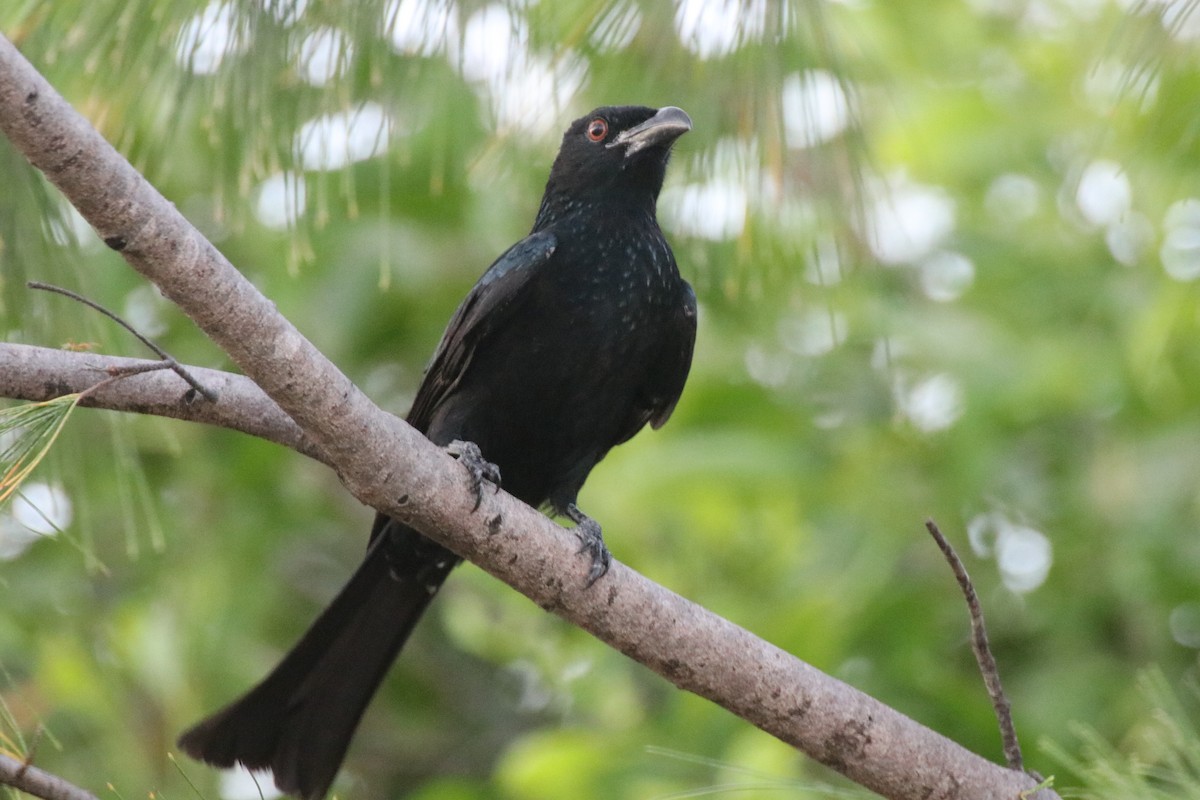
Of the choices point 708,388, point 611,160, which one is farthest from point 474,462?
point 708,388

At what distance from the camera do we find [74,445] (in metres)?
2.53

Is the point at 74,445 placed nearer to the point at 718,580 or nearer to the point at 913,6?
the point at 718,580

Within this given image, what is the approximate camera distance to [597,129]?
129 inches

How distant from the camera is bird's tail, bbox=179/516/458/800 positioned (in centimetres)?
272

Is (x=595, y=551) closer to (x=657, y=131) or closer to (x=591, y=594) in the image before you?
(x=591, y=594)

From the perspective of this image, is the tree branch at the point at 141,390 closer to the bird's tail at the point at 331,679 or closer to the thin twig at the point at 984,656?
the bird's tail at the point at 331,679

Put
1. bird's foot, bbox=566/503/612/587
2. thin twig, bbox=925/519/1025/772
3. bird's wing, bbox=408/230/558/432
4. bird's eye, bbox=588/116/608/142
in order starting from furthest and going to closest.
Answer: bird's eye, bbox=588/116/608/142, bird's wing, bbox=408/230/558/432, bird's foot, bbox=566/503/612/587, thin twig, bbox=925/519/1025/772

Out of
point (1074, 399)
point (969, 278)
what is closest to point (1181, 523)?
point (1074, 399)

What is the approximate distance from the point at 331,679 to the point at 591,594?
916 mm

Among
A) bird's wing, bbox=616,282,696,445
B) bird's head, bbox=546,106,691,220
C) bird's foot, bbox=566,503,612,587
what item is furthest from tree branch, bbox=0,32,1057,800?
bird's head, bbox=546,106,691,220

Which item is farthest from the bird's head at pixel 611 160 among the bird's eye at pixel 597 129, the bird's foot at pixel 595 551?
the bird's foot at pixel 595 551

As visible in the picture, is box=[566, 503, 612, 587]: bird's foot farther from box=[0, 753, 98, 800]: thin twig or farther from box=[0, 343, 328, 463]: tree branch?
box=[0, 753, 98, 800]: thin twig

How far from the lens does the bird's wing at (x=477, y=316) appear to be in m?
2.88

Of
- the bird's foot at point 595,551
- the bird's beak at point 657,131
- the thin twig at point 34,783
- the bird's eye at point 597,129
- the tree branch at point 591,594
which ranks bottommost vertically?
the thin twig at point 34,783
